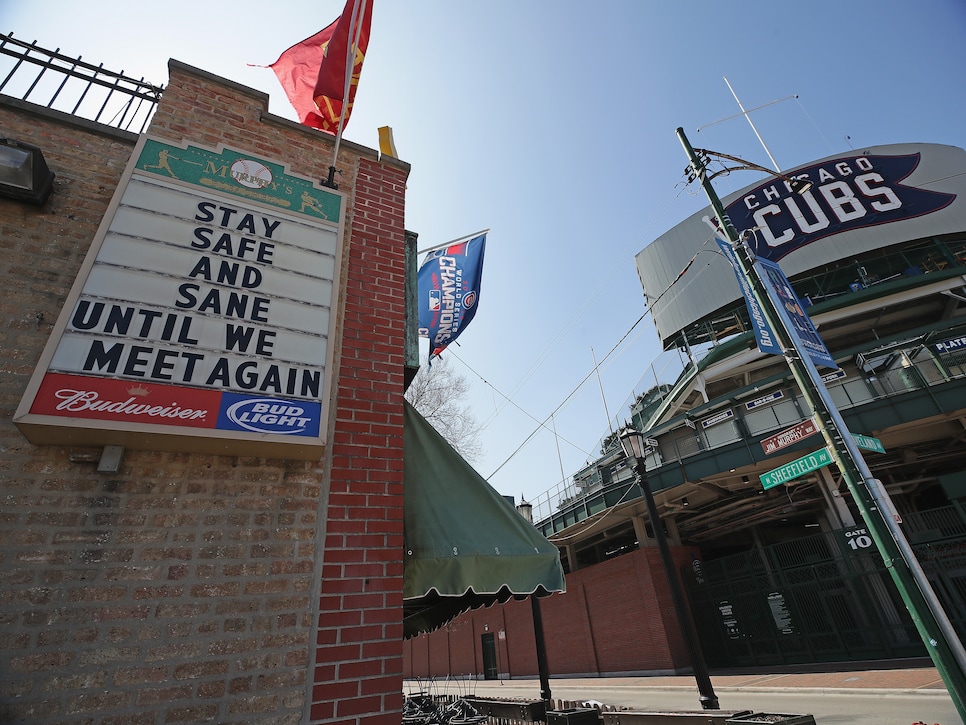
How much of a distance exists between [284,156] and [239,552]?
3.72m

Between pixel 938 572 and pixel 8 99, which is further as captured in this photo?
pixel 938 572

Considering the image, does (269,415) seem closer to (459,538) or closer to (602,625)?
(459,538)

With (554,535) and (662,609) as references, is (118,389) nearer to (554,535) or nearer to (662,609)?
(662,609)

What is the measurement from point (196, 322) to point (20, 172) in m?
1.76

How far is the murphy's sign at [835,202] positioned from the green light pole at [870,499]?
18499 millimetres

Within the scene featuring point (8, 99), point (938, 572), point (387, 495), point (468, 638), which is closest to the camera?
point (387, 495)

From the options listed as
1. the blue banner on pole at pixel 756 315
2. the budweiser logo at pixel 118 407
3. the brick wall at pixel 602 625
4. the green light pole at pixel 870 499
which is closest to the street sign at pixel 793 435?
the green light pole at pixel 870 499

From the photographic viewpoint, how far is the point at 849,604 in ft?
48.2

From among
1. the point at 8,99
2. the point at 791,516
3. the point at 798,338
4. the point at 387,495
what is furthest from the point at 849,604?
the point at 8,99

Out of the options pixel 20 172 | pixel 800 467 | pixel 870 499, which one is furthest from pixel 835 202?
pixel 20 172

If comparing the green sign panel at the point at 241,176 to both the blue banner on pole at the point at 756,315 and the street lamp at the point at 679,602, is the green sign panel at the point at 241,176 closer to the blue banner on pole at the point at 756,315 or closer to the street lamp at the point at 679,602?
the blue banner on pole at the point at 756,315

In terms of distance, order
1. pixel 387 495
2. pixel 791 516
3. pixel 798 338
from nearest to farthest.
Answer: pixel 387 495, pixel 798 338, pixel 791 516

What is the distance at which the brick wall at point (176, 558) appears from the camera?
251cm

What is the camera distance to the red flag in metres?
5.35
